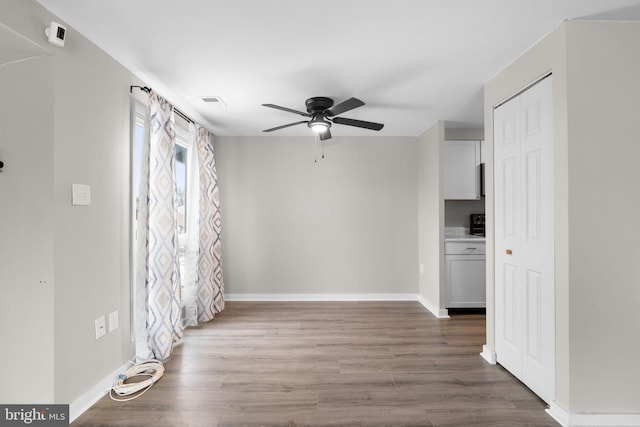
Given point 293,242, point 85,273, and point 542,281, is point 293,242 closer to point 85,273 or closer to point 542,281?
point 85,273

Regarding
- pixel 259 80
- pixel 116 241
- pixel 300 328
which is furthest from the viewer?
pixel 300 328

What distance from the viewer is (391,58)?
7.52 ft


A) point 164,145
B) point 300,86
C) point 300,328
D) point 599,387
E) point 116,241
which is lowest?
point 300,328

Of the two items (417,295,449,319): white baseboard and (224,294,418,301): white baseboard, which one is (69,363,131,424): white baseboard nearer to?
(224,294,418,301): white baseboard

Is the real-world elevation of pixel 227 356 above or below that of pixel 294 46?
below

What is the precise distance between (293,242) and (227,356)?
2041 mm

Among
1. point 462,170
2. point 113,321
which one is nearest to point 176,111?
point 113,321

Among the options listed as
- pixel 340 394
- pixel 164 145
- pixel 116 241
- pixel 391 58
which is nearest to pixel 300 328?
pixel 340 394

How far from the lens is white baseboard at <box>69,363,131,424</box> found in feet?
6.22

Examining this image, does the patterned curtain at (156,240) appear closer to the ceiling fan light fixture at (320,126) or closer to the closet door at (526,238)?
the ceiling fan light fixture at (320,126)

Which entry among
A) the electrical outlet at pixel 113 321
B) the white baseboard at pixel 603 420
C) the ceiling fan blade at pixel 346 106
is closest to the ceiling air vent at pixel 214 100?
the ceiling fan blade at pixel 346 106

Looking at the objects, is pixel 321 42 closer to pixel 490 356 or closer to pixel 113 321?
pixel 113 321

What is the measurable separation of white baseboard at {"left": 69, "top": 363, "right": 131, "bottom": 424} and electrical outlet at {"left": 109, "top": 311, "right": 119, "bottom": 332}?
0.33 m

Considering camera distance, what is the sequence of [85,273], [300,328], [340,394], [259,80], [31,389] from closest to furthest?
[31,389] → [85,273] → [340,394] → [259,80] → [300,328]
